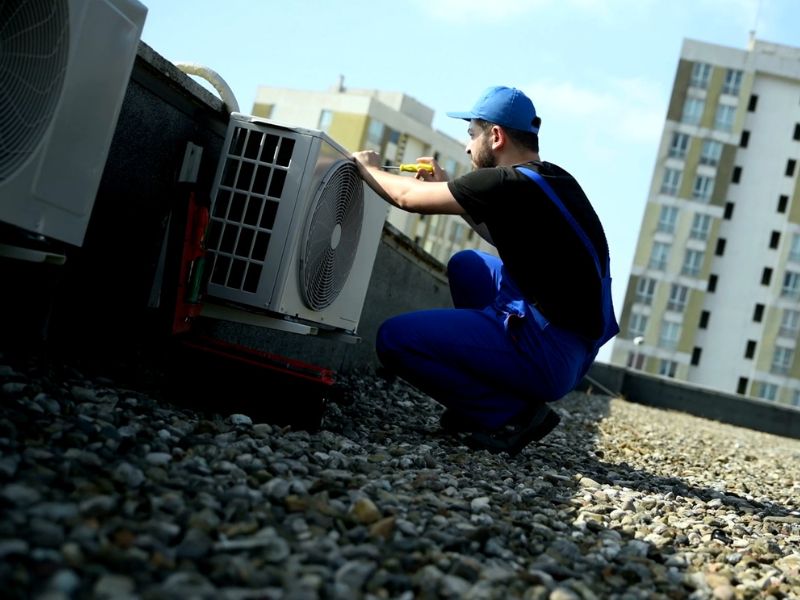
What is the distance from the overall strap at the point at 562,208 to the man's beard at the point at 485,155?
16.9 inches

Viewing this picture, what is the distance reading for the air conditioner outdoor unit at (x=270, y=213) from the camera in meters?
4.05

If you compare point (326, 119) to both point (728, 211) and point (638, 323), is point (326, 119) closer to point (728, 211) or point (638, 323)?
point (638, 323)

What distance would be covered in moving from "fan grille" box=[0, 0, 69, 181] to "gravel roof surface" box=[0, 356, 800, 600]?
787 mm

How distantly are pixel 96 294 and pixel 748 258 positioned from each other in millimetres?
59675

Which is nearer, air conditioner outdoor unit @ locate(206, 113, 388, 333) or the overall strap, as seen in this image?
air conditioner outdoor unit @ locate(206, 113, 388, 333)

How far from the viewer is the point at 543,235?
14.1 ft

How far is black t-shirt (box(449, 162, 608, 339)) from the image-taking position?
4.17 metres

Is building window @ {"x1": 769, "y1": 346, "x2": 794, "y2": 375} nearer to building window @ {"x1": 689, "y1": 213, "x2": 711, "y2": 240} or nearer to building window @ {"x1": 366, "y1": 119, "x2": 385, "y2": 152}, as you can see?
building window @ {"x1": 689, "y1": 213, "x2": 711, "y2": 240}

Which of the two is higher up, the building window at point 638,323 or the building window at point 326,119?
the building window at point 326,119

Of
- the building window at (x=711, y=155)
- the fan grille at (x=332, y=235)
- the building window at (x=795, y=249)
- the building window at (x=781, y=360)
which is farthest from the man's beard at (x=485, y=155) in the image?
the building window at (x=795, y=249)

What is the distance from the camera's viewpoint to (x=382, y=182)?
4.40m

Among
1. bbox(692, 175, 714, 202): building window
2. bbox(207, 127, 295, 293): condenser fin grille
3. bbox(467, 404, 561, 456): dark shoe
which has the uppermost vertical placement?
bbox(692, 175, 714, 202): building window

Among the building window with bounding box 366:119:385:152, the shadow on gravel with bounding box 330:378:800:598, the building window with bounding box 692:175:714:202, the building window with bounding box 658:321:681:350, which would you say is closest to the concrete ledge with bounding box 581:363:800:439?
the shadow on gravel with bounding box 330:378:800:598

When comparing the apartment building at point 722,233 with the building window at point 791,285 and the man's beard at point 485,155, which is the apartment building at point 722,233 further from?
the man's beard at point 485,155
